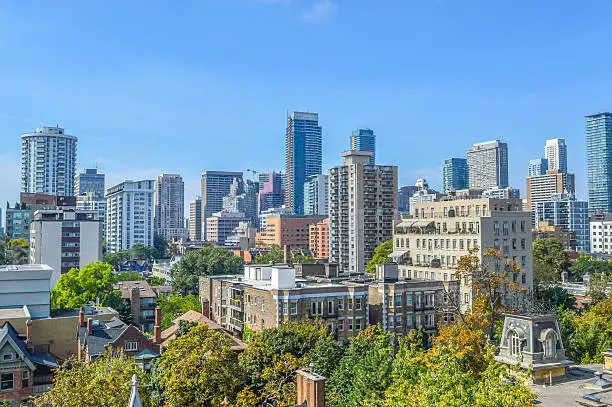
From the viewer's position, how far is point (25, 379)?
146 ft

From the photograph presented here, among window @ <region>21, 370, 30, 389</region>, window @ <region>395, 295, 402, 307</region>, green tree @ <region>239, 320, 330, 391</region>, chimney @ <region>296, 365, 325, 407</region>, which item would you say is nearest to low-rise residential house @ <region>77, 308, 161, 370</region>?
window @ <region>21, 370, 30, 389</region>

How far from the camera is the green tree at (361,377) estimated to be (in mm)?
34031

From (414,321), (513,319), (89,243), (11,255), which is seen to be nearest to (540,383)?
(513,319)

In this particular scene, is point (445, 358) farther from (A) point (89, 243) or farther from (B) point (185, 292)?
(A) point (89, 243)

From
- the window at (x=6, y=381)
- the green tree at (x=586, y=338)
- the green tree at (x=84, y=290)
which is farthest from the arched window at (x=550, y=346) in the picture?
the green tree at (x=84, y=290)

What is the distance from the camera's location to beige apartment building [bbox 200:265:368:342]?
2176 inches

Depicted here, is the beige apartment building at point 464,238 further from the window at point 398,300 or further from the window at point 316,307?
the window at point 316,307

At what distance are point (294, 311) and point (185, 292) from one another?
4759 cm

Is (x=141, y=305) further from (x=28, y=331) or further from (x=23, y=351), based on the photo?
(x=23, y=351)

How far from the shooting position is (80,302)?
73000 millimetres

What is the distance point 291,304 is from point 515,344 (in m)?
25.6

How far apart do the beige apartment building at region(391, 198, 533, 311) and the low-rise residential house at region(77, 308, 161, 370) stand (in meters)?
46.3

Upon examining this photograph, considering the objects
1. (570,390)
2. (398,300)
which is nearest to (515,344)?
(570,390)

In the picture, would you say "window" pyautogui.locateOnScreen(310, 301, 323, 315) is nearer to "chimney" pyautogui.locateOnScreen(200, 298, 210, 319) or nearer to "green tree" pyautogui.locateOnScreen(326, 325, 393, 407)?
"green tree" pyautogui.locateOnScreen(326, 325, 393, 407)
